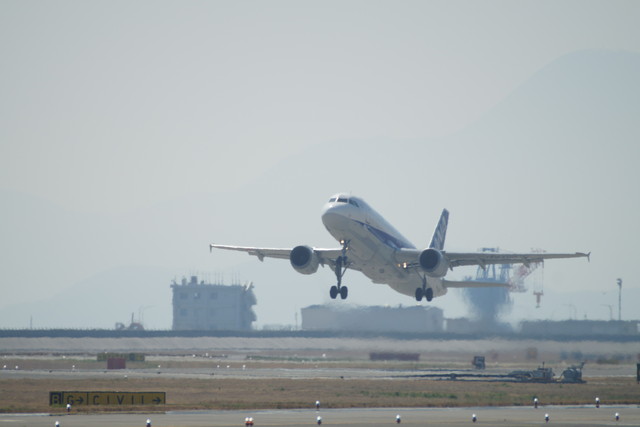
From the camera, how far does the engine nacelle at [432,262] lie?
226ft

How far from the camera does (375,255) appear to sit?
68.2m

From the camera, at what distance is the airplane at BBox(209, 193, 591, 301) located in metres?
64.9

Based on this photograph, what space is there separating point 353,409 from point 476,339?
43190 mm

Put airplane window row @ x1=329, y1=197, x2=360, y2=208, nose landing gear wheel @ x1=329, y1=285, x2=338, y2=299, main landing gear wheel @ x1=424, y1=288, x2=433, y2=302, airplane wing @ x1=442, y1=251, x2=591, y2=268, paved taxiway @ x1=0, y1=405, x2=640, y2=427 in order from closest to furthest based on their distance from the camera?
paved taxiway @ x1=0, y1=405, x2=640, y2=427, airplane window row @ x1=329, y1=197, x2=360, y2=208, nose landing gear wheel @ x1=329, y1=285, x2=338, y2=299, airplane wing @ x1=442, y1=251, x2=591, y2=268, main landing gear wheel @ x1=424, y1=288, x2=433, y2=302

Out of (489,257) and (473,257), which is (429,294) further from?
(489,257)

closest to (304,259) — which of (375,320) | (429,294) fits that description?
(429,294)

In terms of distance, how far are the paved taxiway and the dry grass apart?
3.00m

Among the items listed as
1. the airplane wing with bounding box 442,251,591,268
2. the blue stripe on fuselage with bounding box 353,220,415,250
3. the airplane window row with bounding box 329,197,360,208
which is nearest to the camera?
the airplane window row with bounding box 329,197,360,208

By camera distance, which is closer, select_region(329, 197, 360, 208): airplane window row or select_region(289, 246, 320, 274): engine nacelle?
select_region(329, 197, 360, 208): airplane window row

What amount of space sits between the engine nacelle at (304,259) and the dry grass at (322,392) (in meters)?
7.24

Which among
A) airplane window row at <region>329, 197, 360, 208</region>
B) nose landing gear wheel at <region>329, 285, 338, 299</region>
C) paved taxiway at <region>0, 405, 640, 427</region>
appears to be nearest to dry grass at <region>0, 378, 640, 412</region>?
paved taxiway at <region>0, 405, 640, 427</region>

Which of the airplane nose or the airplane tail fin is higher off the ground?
the airplane tail fin

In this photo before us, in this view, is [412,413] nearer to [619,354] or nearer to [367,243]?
[367,243]

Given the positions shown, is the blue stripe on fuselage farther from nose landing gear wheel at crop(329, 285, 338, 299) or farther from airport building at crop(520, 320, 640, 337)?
airport building at crop(520, 320, 640, 337)
